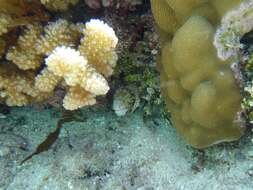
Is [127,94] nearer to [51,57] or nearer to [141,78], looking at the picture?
[141,78]

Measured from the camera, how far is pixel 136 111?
309 cm

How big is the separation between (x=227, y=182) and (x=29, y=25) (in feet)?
5.71

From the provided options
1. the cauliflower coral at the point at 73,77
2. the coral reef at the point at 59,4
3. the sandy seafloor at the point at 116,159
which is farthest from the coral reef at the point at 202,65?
the coral reef at the point at 59,4

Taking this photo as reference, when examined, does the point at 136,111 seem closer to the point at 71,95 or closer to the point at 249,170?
the point at 71,95

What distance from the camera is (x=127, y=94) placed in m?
3.00

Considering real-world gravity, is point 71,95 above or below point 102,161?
above

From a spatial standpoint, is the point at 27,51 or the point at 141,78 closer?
the point at 27,51

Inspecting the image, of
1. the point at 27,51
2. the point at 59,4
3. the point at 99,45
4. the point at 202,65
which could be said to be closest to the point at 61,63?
the point at 99,45

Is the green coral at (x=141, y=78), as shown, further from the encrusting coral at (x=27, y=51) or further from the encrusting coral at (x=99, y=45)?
the encrusting coral at (x=27, y=51)

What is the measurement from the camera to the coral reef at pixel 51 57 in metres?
2.32

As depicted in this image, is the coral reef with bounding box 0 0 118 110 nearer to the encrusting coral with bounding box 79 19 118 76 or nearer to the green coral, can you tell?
the encrusting coral with bounding box 79 19 118 76

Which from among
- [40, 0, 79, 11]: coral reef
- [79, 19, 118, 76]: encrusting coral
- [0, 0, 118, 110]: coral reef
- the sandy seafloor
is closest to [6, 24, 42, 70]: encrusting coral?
[0, 0, 118, 110]: coral reef

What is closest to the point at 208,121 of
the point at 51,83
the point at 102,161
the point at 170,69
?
the point at 170,69

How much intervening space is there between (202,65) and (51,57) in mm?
903
